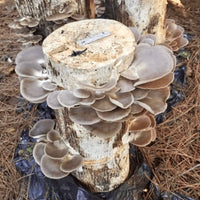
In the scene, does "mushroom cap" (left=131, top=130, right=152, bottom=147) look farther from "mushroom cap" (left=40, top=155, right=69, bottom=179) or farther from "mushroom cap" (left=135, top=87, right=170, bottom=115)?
"mushroom cap" (left=40, top=155, right=69, bottom=179)

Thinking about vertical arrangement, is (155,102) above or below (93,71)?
below

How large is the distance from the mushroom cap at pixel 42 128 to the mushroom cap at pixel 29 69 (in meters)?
0.71

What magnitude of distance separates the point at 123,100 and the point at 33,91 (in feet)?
2.27

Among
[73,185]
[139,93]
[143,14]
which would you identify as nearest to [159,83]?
[139,93]

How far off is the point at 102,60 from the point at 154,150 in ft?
5.62

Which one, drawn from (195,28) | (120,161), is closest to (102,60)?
(120,161)

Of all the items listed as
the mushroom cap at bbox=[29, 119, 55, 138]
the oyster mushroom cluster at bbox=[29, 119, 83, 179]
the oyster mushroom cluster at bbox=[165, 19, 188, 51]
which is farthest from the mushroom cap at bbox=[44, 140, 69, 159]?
the oyster mushroom cluster at bbox=[165, 19, 188, 51]

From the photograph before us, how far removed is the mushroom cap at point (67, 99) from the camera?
159cm

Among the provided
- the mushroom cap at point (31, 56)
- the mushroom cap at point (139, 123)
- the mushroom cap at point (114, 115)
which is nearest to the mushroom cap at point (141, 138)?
the mushroom cap at point (139, 123)

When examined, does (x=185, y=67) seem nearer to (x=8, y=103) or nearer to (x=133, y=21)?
(x=133, y=21)

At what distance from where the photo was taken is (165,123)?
3.32 metres

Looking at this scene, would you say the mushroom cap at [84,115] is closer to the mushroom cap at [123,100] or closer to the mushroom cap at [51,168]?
the mushroom cap at [123,100]

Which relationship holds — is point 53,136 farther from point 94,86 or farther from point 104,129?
point 94,86

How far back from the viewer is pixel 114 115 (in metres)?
1.61
